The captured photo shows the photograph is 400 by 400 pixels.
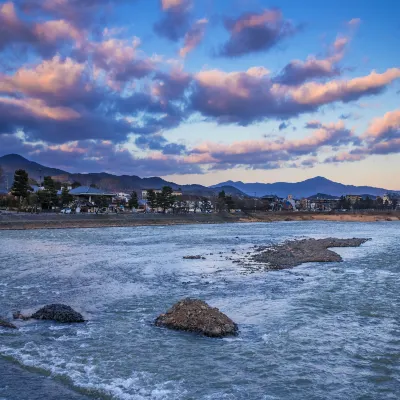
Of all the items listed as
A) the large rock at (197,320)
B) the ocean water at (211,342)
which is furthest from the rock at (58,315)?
the large rock at (197,320)

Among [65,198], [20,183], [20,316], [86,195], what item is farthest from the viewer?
[86,195]

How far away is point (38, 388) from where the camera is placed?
8000 mm

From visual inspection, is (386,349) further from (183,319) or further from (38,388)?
(38,388)

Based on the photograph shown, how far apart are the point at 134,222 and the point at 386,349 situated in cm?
7501

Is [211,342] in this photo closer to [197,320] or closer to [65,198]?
[197,320]

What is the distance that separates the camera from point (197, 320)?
1166cm

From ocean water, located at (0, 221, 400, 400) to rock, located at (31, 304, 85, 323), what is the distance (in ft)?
1.49

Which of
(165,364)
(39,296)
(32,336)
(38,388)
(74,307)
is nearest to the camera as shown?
(38,388)

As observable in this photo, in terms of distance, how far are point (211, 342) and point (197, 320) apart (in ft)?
3.41

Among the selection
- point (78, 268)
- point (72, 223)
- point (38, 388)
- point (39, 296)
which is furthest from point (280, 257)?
point (72, 223)

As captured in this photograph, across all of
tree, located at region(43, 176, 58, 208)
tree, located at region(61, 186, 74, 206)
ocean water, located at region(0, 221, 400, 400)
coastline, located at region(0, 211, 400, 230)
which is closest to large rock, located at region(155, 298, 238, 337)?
ocean water, located at region(0, 221, 400, 400)

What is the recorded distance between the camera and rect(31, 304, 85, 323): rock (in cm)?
1272

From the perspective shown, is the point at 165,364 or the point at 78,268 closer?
the point at 165,364

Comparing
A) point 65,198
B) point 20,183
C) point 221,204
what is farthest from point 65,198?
point 221,204
